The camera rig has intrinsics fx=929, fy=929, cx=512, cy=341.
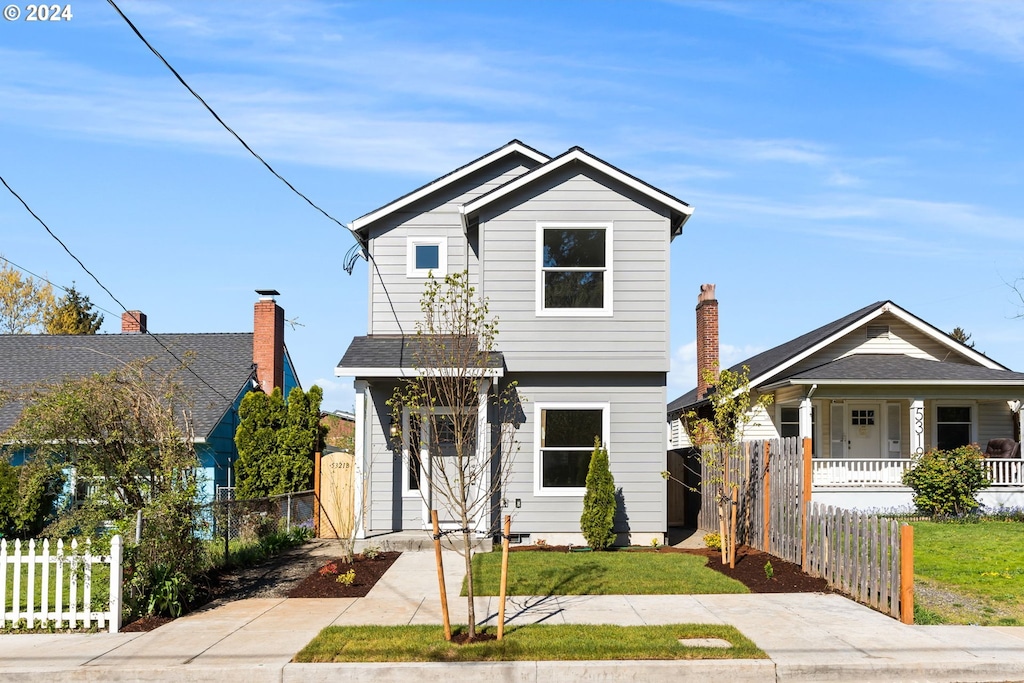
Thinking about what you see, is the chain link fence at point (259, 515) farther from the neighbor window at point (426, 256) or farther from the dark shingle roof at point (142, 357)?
the dark shingle roof at point (142, 357)

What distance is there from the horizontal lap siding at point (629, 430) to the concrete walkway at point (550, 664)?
5157mm

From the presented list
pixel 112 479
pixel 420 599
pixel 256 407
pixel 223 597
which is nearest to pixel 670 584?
pixel 420 599

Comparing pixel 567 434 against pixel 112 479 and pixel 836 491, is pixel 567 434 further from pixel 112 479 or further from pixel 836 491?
pixel 836 491

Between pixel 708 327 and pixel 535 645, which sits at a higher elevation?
pixel 708 327

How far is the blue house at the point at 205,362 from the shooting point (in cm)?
2375

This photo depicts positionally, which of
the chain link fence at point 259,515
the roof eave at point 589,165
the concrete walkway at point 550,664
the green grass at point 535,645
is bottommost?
the concrete walkway at point 550,664

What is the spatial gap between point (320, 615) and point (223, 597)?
2.06 m

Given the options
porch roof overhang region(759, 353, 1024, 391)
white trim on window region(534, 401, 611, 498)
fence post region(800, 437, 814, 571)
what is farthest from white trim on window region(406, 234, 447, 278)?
porch roof overhang region(759, 353, 1024, 391)

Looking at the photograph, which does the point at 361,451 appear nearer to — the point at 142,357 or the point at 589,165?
the point at 589,165

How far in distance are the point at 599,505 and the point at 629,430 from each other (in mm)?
1703

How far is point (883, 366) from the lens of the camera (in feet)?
83.6

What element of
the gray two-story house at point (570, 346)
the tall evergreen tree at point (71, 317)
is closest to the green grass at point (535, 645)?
the gray two-story house at point (570, 346)

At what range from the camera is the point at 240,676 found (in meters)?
8.66

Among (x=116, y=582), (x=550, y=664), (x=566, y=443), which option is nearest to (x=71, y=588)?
(x=116, y=582)
